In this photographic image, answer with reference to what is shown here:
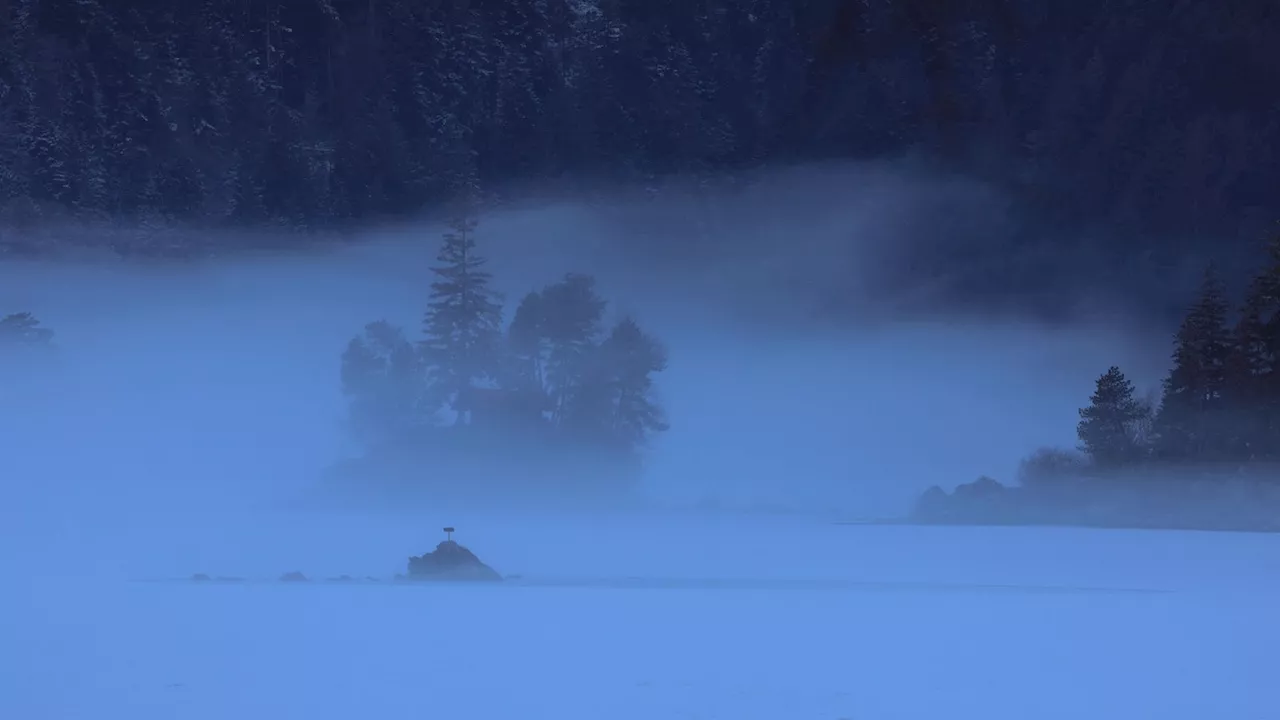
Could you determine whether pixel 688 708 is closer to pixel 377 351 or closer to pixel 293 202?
pixel 377 351

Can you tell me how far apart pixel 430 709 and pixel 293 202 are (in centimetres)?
857

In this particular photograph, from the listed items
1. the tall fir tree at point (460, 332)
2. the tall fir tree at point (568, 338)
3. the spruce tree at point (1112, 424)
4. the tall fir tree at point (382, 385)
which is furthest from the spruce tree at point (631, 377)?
the spruce tree at point (1112, 424)

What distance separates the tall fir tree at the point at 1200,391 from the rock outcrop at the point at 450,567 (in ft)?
20.9

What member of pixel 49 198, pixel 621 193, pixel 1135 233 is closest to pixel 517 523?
pixel 621 193

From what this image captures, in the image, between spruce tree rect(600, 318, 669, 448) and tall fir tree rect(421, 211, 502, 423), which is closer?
spruce tree rect(600, 318, 669, 448)

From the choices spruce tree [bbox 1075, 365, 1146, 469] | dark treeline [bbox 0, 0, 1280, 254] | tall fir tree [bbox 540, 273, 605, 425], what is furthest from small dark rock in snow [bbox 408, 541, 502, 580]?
spruce tree [bbox 1075, 365, 1146, 469]

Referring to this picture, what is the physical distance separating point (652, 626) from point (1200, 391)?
257 inches

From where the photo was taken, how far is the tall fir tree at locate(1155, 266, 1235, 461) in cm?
1054

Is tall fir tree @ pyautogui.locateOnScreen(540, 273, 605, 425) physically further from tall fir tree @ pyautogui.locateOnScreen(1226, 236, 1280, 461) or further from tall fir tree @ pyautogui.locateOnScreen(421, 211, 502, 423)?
tall fir tree @ pyautogui.locateOnScreen(1226, 236, 1280, 461)

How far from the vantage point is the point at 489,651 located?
247 inches

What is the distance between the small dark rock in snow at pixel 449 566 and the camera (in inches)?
338

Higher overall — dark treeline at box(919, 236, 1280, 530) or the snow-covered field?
dark treeline at box(919, 236, 1280, 530)

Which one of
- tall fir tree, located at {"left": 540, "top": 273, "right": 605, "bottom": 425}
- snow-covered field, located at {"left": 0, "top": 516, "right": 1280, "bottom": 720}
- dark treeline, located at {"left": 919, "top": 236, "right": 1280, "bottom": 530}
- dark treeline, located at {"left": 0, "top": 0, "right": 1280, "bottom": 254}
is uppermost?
dark treeline, located at {"left": 0, "top": 0, "right": 1280, "bottom": 254}

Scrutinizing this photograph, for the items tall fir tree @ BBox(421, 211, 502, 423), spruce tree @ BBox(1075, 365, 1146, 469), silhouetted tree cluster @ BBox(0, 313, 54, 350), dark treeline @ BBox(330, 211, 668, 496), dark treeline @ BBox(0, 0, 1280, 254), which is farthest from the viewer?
dark treeline @ BBox(0, 0, 1280, 254)
